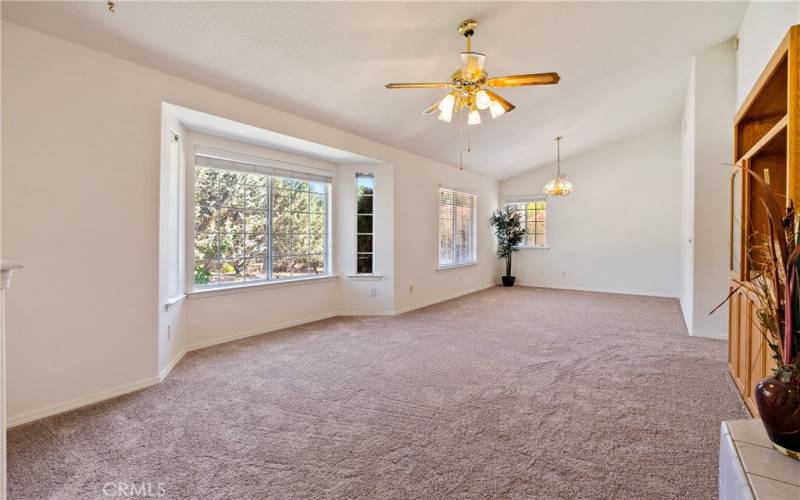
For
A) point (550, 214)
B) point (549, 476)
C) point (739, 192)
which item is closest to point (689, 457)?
point (549, 476)

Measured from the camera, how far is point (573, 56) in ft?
12.7

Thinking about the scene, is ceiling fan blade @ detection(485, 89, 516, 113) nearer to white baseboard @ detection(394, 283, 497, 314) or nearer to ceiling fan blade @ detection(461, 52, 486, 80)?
ceiling fan blade @ detection(461, 52, 486, 80)

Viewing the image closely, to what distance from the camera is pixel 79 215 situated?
8.47 ft

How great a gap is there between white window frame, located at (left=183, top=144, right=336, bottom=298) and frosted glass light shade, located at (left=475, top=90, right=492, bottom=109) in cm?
274

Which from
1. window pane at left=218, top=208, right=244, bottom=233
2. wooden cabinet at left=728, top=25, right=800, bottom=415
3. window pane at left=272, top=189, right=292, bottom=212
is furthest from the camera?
window pane at left=272, top=189, right=292, bottom=212

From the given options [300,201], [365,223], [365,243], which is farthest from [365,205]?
[300,201]

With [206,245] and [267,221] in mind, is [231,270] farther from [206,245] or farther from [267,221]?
[267,221]

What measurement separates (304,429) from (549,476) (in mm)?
1399

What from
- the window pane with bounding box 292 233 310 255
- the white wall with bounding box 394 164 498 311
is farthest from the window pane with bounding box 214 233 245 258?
the white wall with bounding box 394 164 498 311

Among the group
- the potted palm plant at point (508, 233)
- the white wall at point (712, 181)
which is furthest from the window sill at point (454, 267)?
the white wall at point (712, 181)

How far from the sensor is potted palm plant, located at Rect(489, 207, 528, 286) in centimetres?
838

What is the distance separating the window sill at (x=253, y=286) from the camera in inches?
155

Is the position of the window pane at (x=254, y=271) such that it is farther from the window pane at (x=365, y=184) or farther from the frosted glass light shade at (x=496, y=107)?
the frosted glass light shade at (x=496, y=107)

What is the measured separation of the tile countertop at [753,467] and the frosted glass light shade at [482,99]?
2.41m
